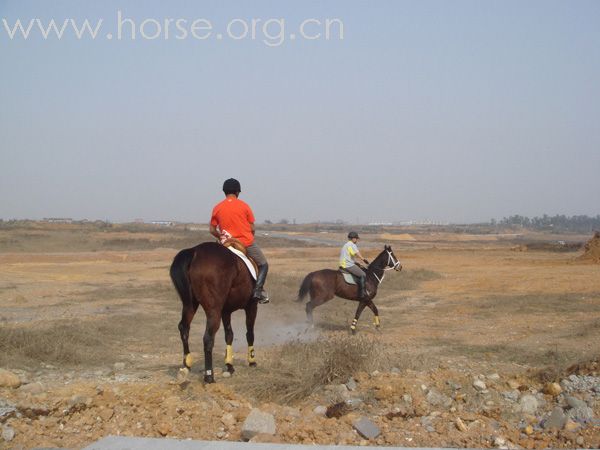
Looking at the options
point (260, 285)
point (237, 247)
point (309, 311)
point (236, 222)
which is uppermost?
Result: point (236, 222)

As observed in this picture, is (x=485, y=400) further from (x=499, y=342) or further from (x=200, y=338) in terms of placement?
(x=200, y=338)

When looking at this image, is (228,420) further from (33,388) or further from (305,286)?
(305,286)

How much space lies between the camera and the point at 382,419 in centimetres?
624

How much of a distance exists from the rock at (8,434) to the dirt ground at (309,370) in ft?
0.12

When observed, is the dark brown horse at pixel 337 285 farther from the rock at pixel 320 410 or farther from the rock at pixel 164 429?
the rock at pixel 164 429

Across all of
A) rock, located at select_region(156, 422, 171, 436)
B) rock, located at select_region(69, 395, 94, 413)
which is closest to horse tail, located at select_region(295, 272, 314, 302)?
rock, located at select_region(69, 395, 94, 413)

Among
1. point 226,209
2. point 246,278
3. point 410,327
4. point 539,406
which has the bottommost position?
point 410,327

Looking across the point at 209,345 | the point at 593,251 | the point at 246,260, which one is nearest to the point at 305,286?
the point at 246,260

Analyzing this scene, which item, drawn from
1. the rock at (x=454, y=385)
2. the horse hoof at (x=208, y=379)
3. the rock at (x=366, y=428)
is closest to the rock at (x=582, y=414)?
the rock at (x=454, y=385)

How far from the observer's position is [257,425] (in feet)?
18.9

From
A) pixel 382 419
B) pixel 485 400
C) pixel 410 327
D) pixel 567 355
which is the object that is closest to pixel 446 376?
pixel 485 400

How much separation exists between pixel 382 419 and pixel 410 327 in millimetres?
9993

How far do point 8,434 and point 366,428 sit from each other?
10.8 feet

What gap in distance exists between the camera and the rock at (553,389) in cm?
686
